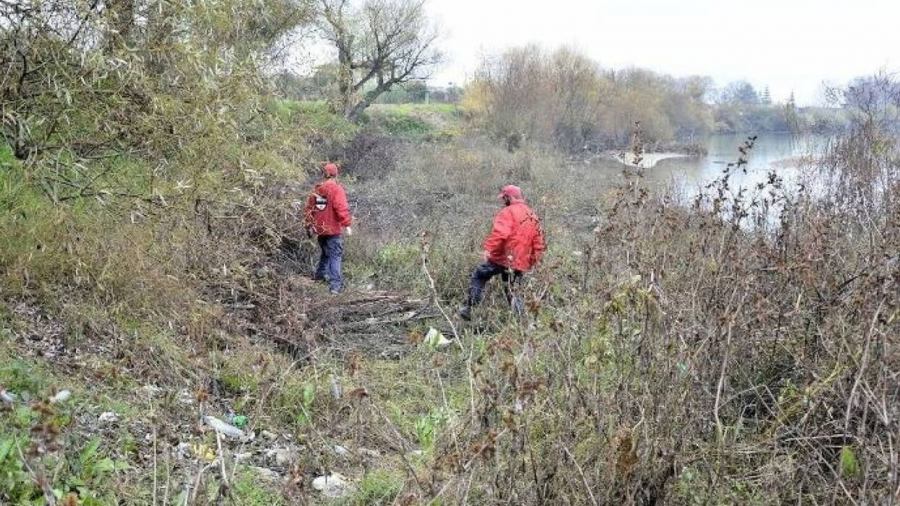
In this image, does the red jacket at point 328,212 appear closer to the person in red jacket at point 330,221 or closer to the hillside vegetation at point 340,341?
the person in red jacket at point 330,221

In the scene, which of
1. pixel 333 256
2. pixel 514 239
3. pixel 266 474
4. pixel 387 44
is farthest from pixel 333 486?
pixel 387 44

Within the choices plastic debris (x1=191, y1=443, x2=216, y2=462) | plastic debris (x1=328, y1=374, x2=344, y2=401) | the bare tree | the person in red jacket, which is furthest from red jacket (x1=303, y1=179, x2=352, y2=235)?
the bare tree

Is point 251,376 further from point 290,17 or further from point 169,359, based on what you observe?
point 290,17

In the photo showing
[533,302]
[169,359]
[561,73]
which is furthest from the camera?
[561,73]

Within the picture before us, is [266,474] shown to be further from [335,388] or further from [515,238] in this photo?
[515,238]

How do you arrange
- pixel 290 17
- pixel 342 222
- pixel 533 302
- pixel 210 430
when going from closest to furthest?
pixel 533 302 < pixel 210 430 < pixel 342 222 < pixel 290 17

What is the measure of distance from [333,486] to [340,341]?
2961 mm

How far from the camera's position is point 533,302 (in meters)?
2.83

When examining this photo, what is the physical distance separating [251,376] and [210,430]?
3.81 ft

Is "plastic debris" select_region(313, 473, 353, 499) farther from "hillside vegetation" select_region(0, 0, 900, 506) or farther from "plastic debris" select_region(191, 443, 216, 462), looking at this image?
"plastic debris" select_region(191, 443, 216, 462)

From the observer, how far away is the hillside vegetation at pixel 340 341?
9.78 ft

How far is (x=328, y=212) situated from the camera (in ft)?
28.2

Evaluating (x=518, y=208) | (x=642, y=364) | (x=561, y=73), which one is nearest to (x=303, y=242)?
(x=518, y=208)

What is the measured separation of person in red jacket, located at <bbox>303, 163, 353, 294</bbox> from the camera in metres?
8.59
